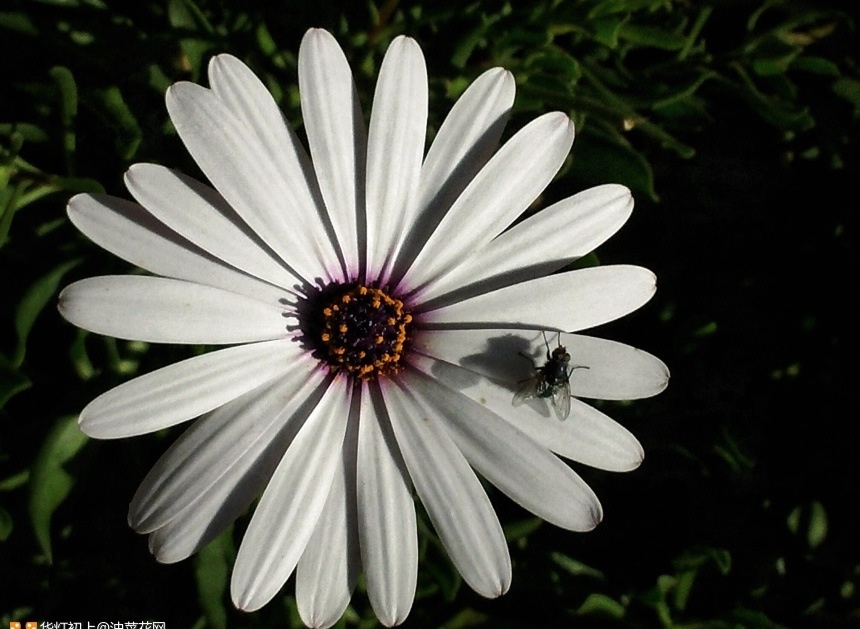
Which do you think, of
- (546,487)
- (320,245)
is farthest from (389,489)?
(320,245)

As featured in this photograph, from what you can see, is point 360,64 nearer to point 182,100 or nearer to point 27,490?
point 182,100

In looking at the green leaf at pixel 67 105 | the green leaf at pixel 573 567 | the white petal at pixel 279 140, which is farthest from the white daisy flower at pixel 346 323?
the green leaf at pixel 573 567

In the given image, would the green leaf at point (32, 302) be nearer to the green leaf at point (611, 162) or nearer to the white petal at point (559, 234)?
the white petal at point (559, 234)

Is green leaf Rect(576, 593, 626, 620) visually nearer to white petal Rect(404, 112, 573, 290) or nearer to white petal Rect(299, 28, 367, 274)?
white petal Rect(404, 112, 573, 290)

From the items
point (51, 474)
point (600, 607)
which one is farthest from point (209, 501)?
point (600, 607)

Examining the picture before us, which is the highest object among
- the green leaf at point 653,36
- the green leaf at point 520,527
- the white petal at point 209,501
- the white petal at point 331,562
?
the green leaf at point 653,36
